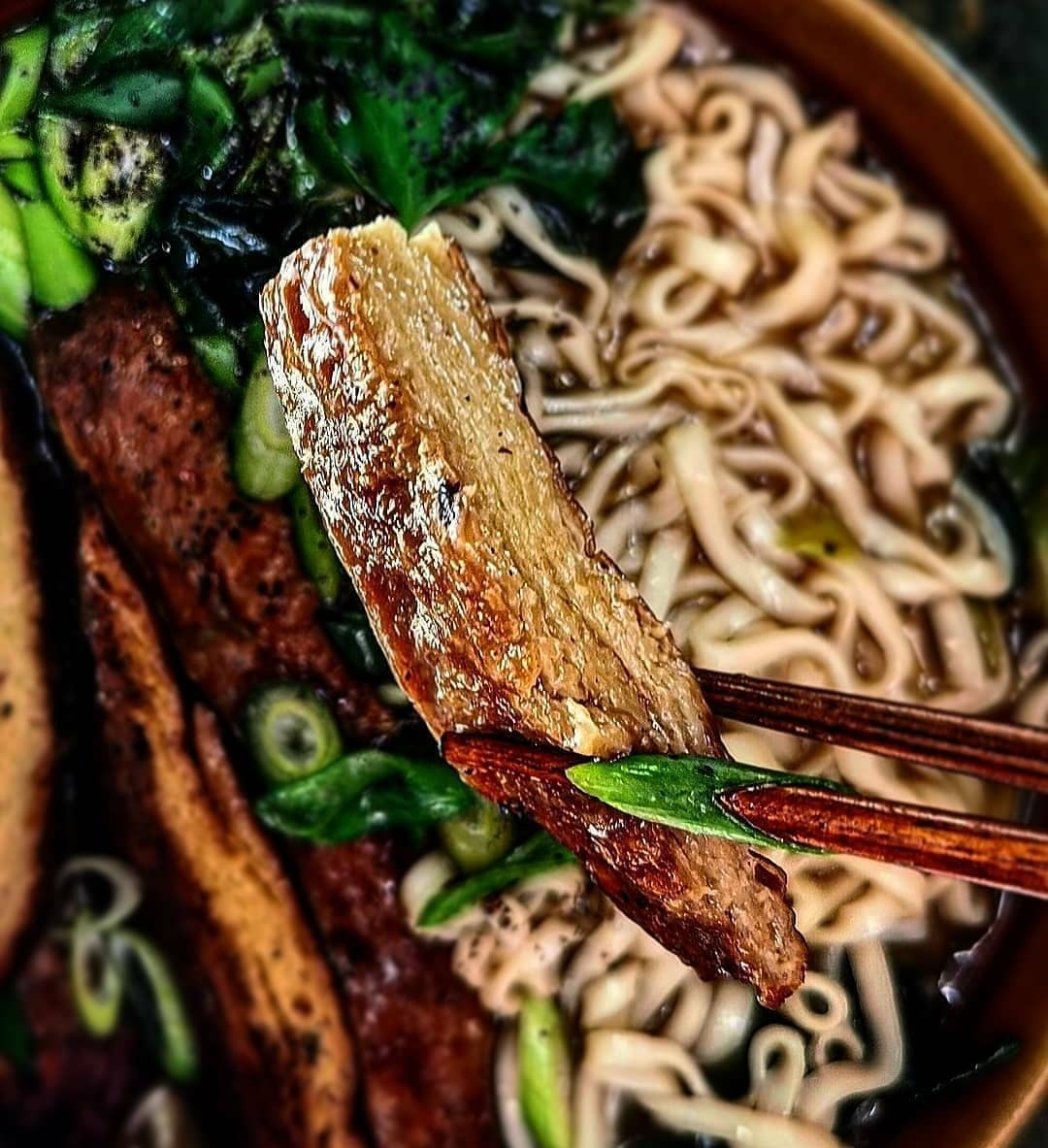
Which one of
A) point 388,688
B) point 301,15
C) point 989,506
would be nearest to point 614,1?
point 301,15

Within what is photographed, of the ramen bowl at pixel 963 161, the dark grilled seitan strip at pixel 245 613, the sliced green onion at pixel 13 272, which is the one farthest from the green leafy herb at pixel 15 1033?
the ramen bowl at pixel 963 161

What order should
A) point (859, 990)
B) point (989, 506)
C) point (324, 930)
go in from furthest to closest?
1. point (989, 506)
2. point (324, 930)
3. point (859, 990)

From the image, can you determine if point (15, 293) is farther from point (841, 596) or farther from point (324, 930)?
point (841, 596)

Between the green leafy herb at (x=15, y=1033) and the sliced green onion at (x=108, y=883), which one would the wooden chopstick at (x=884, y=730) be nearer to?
the sliced green onion at (x=108, y=883)

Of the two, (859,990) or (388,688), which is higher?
(388,688)

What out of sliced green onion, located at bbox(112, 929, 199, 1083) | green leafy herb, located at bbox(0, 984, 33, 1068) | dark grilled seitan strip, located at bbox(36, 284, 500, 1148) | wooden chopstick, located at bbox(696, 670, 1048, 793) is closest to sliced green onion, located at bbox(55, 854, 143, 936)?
sliced green onion, located at bbox(112, 929, 199, 1083)

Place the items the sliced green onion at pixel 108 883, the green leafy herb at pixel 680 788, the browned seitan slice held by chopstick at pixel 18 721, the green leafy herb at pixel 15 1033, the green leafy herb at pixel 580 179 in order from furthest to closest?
1. the green leafy herb at pixel 15 1033
2. the sliced green onion at pixel 108 883
3. the green leafy herb at pixel 580 179
4. the browned seitan slice held by chopstick at pixel 18 721
5. the green leafy herb at pixel 680 788

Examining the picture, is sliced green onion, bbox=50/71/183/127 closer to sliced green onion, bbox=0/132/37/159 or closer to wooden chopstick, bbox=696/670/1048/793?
sliced green onion, bbox=0/132/37/159
